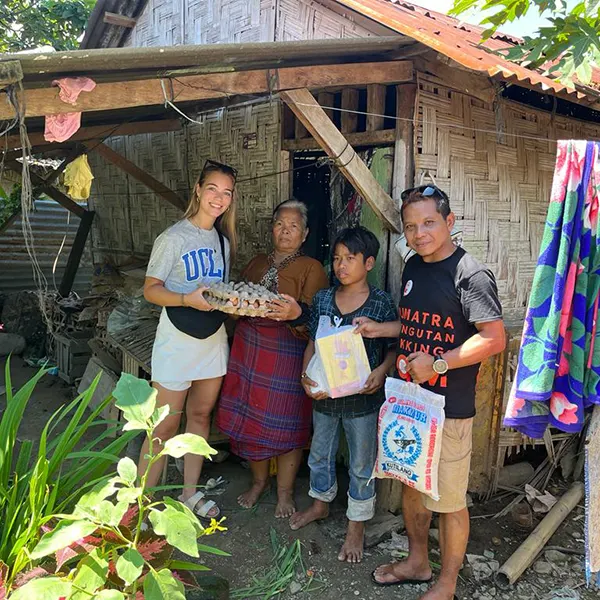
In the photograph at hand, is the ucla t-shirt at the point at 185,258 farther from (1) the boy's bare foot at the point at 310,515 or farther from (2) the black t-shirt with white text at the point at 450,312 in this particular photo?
(1) the boy's bare foot at the point at 310,515

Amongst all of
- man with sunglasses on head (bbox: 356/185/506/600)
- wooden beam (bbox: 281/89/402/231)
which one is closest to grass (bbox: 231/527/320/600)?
man with sunglasses on head (bbox: 356/185/506/600)

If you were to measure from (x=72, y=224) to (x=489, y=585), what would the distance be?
10240mm

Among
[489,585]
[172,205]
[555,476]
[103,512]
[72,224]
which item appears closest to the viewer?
[103,512]

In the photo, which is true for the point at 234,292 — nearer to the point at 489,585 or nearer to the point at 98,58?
the point at 98,58

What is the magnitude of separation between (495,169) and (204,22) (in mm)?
3345

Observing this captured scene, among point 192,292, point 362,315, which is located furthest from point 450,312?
point 192,292

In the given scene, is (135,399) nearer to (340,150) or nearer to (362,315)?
(362,315)

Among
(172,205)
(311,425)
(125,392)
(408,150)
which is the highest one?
(408,150)

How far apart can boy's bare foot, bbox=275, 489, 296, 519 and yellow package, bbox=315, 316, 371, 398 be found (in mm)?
1011

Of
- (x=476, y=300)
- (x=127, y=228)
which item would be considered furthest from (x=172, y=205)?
(x=476, y=300)

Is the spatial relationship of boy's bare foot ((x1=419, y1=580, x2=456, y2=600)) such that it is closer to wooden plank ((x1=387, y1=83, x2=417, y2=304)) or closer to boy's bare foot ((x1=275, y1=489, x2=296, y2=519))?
boy's bare foot ((x1=275, y1=489, x2=296, y2=519))

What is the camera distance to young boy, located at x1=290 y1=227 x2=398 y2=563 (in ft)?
9.81

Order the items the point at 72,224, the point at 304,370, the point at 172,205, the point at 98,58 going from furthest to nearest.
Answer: the point at 72,224 < the point at 172,205 < the point at 304,370 < the point at 98,58

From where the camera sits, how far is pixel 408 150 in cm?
333
